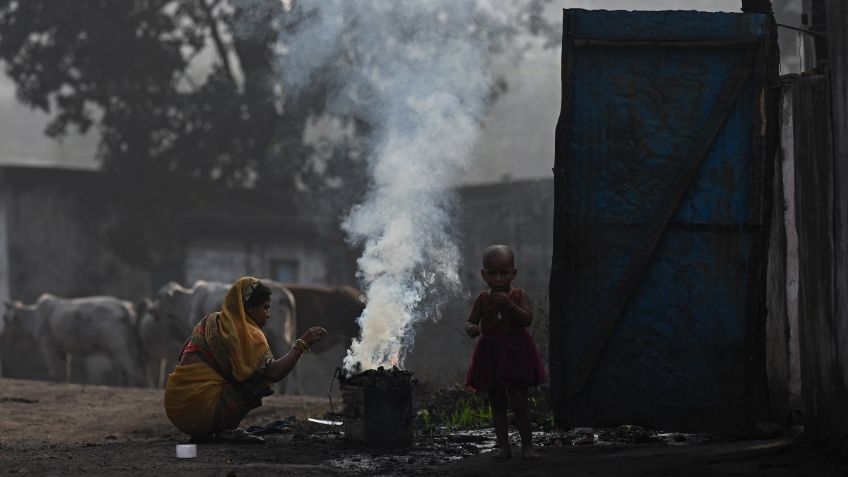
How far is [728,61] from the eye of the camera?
24.6ft

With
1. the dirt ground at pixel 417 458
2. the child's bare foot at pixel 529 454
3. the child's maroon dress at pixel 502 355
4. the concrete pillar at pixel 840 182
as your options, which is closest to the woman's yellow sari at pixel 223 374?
the dirt ground at pixel 417 458

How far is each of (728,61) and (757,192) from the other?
33.5 inches

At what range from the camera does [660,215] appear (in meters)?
7.54

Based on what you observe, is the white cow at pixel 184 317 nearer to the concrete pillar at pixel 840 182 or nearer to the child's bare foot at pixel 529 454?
the child's bare foot at pixel 529 454

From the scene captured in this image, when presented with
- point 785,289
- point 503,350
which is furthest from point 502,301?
point 785,289

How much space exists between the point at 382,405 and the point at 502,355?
119 centimetres

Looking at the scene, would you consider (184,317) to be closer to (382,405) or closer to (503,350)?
(382,405)

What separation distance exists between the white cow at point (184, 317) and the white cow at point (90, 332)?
275mm

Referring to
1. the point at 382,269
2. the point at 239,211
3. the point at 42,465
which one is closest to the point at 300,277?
the point at 239,211

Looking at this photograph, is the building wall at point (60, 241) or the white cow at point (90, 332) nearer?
the white cow at point (90, 332)

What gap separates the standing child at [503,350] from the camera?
7.08 meters

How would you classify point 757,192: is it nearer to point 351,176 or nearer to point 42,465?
point 42,465

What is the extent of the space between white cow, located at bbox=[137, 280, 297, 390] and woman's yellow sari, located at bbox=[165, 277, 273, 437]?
11579 millimetres

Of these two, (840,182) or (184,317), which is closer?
(840,182)
